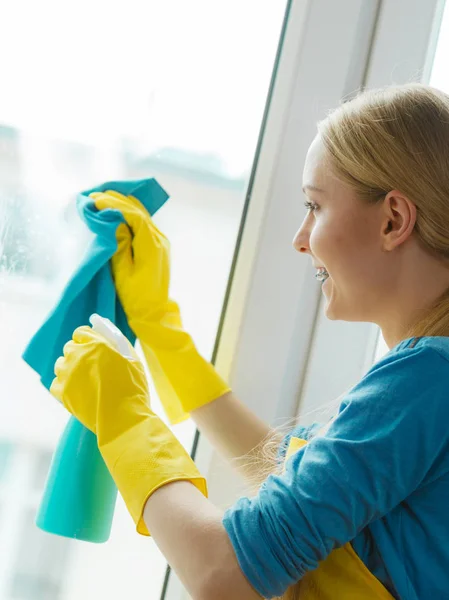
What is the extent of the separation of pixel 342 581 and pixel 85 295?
426 millimetres

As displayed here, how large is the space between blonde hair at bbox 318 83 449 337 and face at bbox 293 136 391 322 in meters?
0.02

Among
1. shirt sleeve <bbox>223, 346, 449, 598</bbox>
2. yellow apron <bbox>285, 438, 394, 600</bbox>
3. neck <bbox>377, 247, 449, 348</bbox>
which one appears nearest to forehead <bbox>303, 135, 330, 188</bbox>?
neck <bbox>377, 247, 449, 348</bbox>

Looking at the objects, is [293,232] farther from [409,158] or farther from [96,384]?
[96,384]

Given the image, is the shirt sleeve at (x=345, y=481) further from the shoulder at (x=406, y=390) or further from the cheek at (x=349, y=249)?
the cheek at (x=349, y=249)

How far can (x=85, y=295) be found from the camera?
2.91 feet

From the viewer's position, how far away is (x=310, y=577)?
75cm

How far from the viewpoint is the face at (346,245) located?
0.80 metres

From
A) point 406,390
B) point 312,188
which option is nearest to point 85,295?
point 312,188

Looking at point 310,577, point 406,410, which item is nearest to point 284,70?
point 406,410

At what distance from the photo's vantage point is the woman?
2.21 ft

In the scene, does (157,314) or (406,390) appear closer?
(406,390)

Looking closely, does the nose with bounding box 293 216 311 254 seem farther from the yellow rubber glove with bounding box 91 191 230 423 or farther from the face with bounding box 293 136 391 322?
the yellow rubber glove with bounding box 91 191 230 423

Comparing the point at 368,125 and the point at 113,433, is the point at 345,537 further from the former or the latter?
the point at 368,125

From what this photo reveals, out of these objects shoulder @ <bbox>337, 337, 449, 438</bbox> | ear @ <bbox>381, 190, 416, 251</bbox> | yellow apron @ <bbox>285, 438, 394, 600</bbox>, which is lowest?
yellow apron @ <bbox>285, 438, 394, 600</bbox>
